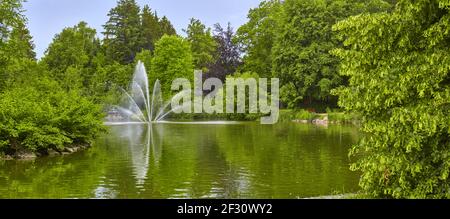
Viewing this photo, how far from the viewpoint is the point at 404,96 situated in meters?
7.81

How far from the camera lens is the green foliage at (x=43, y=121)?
1884 cm

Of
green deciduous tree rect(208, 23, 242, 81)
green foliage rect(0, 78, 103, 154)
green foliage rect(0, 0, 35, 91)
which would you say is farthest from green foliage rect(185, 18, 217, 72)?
green foliage rect(0, 78, 103, 154)

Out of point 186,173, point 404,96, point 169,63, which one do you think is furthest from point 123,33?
point 404,96

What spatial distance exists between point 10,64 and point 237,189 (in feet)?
66.3

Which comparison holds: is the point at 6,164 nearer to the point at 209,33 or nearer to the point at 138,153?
the point at 138,153

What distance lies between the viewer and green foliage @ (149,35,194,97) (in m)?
62.2

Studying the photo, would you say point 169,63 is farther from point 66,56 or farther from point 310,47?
point 310,47

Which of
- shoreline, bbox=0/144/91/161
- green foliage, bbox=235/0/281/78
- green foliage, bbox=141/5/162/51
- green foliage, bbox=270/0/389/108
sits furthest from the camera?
green foliage, bbox=141/5/162/51

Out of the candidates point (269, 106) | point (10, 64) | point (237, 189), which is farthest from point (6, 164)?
point (269, 106)

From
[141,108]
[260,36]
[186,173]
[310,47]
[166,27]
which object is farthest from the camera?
[166,27]

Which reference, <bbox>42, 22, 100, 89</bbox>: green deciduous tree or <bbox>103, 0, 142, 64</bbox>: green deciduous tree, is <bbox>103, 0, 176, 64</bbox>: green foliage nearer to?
<bbox>103, 0, 142, 64</bbox>: green deciduous tree

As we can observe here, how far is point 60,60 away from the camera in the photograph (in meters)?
66.7

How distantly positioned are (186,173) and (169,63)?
4790 cm

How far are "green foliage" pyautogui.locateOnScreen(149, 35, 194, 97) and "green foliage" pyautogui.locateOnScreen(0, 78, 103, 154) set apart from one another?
38127mm
